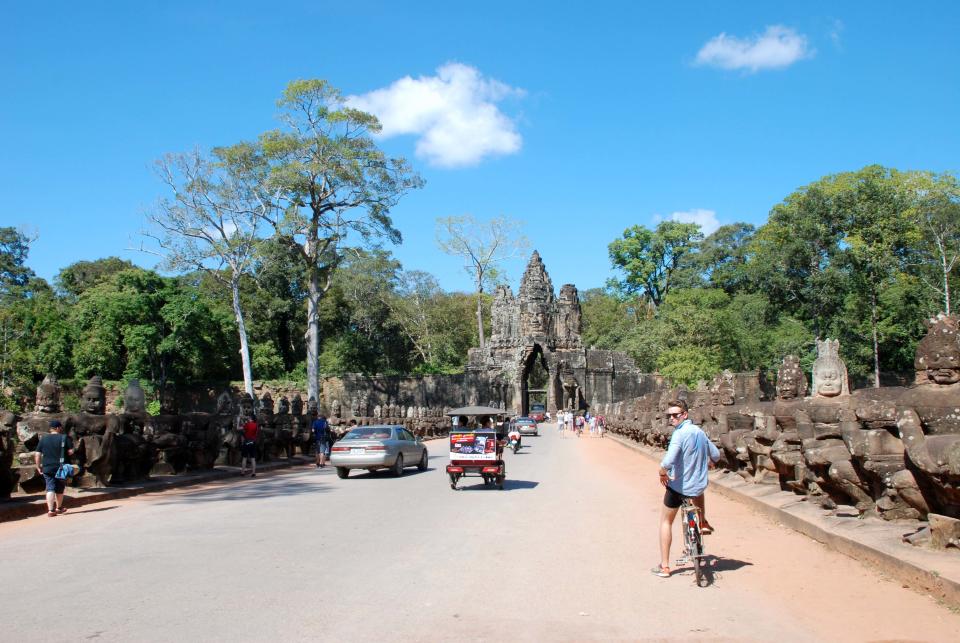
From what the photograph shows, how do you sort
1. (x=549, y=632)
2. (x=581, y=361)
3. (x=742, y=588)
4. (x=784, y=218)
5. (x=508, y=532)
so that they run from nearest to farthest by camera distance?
(x=549, y=632) < (x=742, y=588) < (x=508, y=532) < (x=784, y=218) < (x=581, y=361)

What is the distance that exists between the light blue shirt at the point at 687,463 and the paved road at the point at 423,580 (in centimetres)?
82

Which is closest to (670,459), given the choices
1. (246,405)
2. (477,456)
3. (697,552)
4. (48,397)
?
(697,552)

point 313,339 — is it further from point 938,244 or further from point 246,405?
point 938,244

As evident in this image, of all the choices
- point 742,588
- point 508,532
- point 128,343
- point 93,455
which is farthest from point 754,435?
point 128,343

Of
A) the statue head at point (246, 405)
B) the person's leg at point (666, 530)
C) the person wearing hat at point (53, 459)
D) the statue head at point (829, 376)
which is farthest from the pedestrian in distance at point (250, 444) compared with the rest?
the person's leg at point (666, 530)

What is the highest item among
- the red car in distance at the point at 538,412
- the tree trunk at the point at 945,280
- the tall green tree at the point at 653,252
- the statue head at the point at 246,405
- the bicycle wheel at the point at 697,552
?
the tall green tree at the point at 653,252

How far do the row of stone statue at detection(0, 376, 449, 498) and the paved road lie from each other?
5.95 ft

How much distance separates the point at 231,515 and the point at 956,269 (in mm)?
45717

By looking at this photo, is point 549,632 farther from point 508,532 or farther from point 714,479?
point 714,479

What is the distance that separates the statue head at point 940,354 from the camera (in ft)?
27.7

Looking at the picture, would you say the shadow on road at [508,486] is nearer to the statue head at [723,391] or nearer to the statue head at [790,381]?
the statue head at [790,381]

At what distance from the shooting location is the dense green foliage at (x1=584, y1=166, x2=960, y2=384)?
43531 mm

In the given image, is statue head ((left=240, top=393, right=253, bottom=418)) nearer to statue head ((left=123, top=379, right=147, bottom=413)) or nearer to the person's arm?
statue head ((left=123, top=379, right=147, bottom=413))

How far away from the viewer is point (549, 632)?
16.9ft
